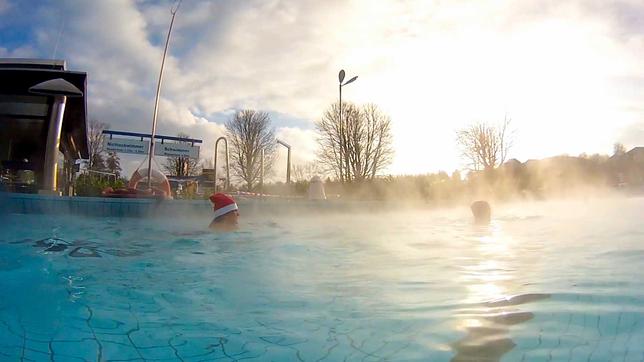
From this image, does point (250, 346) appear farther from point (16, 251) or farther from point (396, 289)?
point (16, 251)

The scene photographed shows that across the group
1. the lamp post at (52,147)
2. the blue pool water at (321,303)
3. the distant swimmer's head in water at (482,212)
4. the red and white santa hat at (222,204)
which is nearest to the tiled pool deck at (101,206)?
the lamp post at (52,147)

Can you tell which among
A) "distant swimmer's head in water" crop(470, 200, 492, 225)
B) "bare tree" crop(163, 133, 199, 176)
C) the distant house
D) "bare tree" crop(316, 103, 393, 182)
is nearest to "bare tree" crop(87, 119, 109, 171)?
"bare tree" crop(163, 133, 199, 176)

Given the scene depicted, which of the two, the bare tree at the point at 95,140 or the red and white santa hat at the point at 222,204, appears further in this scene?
the bare tree at the point at 95,140

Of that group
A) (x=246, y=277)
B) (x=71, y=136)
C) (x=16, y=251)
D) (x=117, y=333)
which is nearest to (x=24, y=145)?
(x=71, y=136)

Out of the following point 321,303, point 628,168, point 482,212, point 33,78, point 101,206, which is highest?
point 33,78

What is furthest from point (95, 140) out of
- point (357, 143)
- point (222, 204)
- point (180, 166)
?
point (222, 204)

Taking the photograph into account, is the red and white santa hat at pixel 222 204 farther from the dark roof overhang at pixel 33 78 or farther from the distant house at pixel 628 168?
the distant house at pixel 628 168

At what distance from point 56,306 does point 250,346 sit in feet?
3.83

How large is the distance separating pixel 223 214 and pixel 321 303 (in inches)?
155

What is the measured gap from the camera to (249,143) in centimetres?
2805

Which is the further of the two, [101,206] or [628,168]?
[628,168]

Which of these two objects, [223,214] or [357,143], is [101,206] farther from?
[357,143]

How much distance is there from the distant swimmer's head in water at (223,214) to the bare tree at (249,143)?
21420mm

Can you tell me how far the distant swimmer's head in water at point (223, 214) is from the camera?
6.07m
